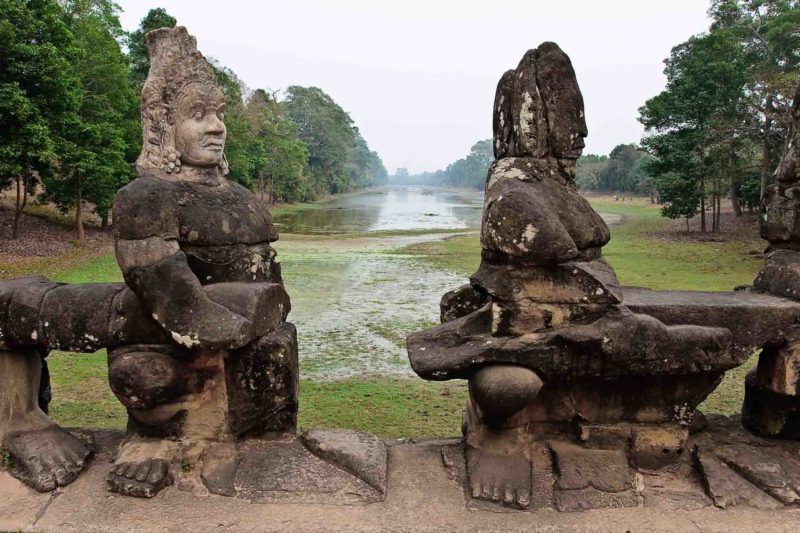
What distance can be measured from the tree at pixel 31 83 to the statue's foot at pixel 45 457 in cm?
1394

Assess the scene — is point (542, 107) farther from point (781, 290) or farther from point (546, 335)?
point (781, 290)

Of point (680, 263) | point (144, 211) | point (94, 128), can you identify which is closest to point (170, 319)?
point (144, 211)

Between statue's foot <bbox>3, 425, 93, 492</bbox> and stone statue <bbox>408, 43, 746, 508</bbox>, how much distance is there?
2.01 m

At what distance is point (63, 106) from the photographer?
658 inches

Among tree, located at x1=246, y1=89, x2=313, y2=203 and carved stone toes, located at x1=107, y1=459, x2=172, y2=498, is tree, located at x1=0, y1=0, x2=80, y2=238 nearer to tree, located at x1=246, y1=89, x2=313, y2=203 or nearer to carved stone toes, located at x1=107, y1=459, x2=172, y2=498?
carved stone toes, located at x1=107, y1=459, x2=172, y2=498

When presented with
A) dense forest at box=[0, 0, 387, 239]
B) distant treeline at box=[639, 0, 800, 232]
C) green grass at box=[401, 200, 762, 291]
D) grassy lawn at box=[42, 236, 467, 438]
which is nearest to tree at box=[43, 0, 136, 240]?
dense forest at box=[0, 0, 387, 239]

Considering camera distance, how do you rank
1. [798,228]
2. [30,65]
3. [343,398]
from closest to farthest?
[798,228] → [343,398] → [30,65]

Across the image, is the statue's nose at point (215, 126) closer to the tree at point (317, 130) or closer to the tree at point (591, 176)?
the tree at point (317, 130)

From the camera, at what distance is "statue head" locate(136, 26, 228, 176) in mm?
3551

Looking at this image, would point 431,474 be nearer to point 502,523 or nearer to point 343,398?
point 502,523

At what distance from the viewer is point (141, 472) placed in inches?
129

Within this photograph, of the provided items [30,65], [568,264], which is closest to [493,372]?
[568,264]

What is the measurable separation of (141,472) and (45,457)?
0.63 metres

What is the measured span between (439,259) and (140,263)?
13921 mm
